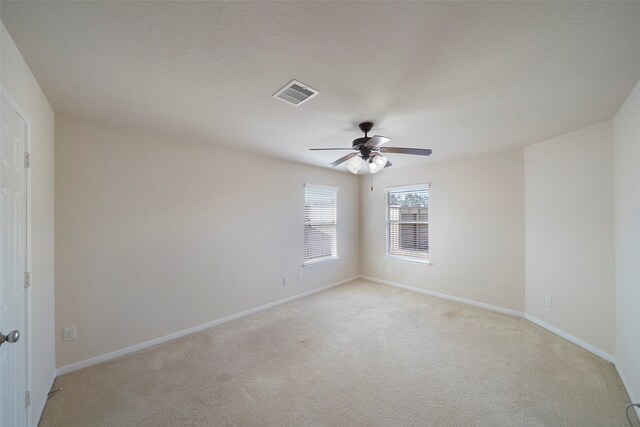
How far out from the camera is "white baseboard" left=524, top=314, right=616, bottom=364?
8.01ft

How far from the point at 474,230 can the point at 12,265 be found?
4.93m

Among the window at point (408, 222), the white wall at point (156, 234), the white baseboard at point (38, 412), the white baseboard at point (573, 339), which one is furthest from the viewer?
the window at point (408, 222)

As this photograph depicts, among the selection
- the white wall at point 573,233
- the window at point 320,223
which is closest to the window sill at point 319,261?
the window at point 320,223

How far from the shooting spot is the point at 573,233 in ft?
9.20

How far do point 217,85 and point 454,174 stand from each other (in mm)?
3836

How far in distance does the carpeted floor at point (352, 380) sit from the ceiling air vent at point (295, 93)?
2.43 meters

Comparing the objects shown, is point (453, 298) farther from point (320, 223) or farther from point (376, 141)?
point (376, 141)

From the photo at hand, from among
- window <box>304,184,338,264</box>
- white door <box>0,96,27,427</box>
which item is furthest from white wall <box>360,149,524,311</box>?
white door <box>0,96,27,427</box>

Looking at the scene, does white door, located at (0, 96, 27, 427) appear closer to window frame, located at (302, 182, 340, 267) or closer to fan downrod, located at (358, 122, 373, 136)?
fan downrod, located at (358, 122, 373, 136)

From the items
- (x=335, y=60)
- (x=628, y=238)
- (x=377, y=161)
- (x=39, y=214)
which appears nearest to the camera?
(x=335, y=60)

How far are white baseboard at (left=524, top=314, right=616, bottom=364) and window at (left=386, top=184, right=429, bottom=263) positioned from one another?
65.8 inches

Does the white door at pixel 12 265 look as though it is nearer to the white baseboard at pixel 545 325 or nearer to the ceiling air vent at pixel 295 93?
the ceiling air vent at pixel 295 93

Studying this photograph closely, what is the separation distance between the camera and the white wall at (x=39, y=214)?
1462mm

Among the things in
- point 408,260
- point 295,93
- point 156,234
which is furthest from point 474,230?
point 156,234
